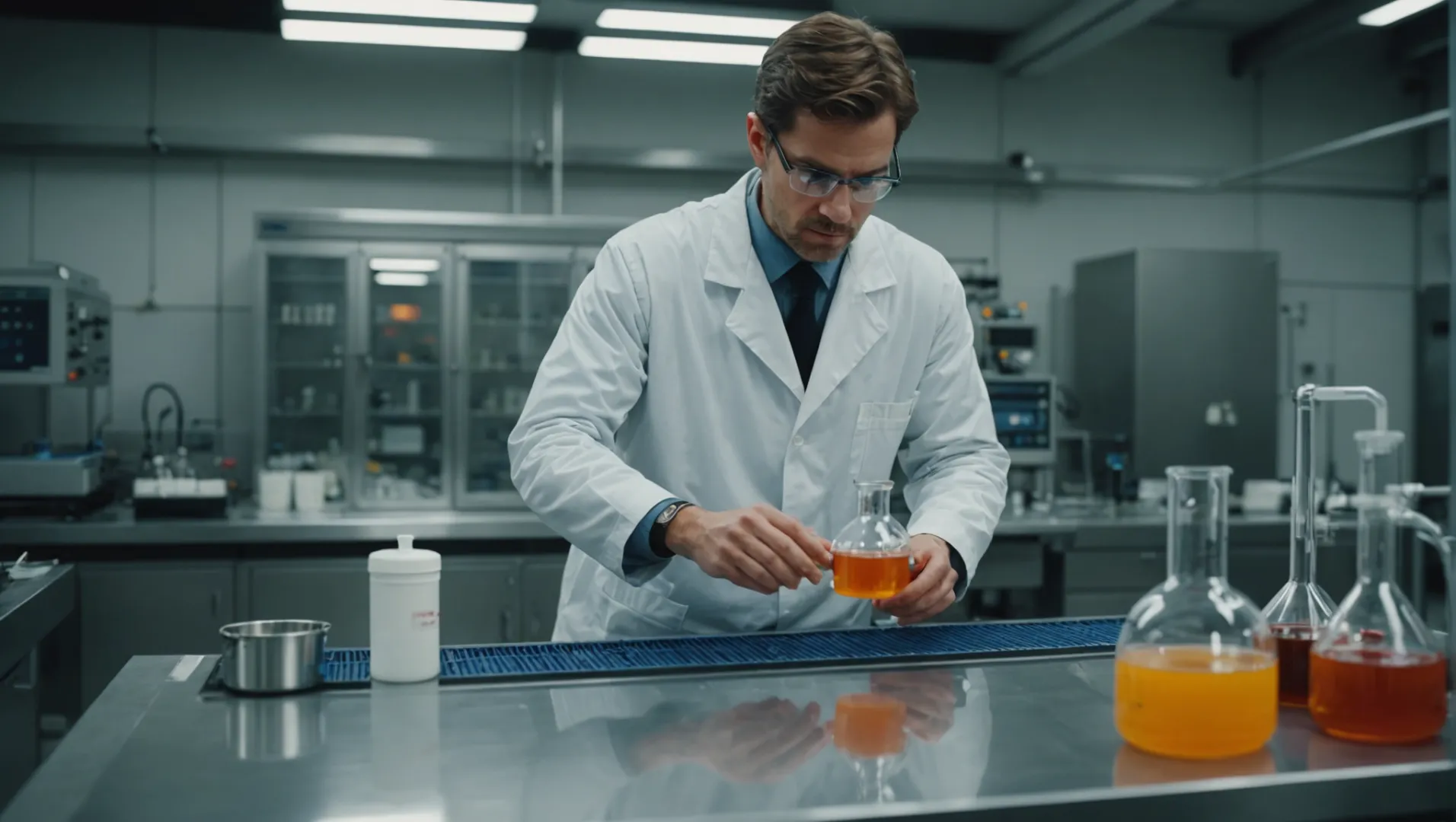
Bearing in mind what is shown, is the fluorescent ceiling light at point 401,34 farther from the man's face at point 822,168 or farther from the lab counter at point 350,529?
the man's face at point 822,168

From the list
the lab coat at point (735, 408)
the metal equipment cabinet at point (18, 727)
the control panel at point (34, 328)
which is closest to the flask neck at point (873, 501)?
the lab coat at point (735, 408)

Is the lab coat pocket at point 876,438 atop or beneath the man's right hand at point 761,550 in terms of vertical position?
atop

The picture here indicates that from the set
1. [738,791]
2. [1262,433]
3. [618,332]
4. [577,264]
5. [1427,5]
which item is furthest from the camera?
[1262,433]

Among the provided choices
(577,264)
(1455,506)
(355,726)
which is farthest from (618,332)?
(577,264)

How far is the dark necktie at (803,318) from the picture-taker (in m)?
1.96

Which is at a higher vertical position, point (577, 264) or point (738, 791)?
point (577, 264)

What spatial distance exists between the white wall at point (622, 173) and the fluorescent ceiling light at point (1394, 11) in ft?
4.60

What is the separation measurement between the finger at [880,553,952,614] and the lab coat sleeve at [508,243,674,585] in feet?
1.12

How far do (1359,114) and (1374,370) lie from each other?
1.42 meters

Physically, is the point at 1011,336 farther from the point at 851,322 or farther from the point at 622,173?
the point at 851,322

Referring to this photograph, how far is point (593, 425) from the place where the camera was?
179 cm

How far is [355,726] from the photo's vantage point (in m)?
1.23

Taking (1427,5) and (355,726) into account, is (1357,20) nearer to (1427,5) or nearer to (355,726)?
(1427,5)

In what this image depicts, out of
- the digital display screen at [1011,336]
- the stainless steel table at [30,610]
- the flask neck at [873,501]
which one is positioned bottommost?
the stainless steel table at [30,610]
